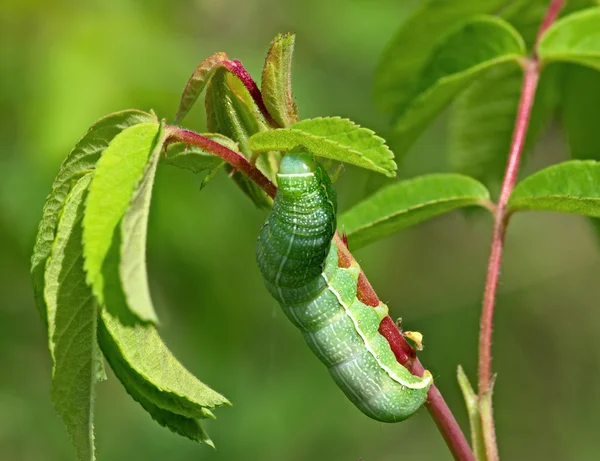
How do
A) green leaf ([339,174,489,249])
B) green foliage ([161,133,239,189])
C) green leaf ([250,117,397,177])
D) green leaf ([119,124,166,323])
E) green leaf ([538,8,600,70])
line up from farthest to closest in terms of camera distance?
1. green leaf ([538,8,600,70])
2. green leaf ([339,174,489,249])
3. green foliage ([161,133,239,189])
4. green leaf ([250,117,397,177])
5. green leaf ([119,124,166,323])

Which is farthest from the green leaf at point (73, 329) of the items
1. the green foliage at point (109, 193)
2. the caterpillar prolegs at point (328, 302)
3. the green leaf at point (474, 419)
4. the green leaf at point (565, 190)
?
the green leaf at point (565, 190)

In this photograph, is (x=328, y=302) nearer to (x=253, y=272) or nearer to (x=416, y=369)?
(x=416, y=369)

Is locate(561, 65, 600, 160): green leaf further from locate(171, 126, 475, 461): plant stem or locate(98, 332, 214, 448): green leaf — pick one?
locate(98, 332, 214, 448): green leaf

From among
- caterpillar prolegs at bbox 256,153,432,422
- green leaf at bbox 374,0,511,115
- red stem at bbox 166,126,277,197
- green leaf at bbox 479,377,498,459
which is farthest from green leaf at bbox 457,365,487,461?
green leaf at bbox 374,0,511,115

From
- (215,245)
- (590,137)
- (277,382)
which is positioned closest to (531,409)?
(277,382)

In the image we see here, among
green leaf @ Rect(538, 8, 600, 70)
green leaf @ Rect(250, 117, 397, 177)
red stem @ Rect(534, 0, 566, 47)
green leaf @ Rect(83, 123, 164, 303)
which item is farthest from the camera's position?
red stem @ Rect(534, 0, 566, 47)

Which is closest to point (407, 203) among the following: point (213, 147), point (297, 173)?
point (297, 173)

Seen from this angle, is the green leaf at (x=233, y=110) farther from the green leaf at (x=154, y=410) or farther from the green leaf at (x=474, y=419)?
the green leaf at (x=474, y=419)
